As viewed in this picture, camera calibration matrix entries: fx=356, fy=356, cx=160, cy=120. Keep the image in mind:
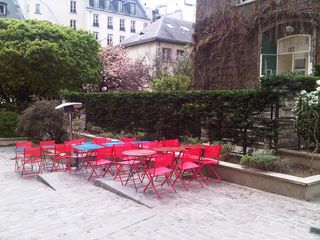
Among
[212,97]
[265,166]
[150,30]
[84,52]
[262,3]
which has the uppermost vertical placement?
[150,30]

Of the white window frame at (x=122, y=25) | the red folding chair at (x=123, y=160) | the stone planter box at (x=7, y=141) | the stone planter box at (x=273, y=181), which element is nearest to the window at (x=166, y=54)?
the stone planter box at (x=7, y=141)

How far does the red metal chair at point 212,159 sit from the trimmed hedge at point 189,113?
1.20 metres

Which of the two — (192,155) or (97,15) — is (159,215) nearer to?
(192,155)

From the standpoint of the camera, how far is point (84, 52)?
67.4 feet

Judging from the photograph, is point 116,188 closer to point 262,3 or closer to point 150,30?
point 262,3

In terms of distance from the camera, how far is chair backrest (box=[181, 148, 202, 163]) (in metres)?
8.20

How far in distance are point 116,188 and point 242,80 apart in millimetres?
10976

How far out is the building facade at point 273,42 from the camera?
1430cm

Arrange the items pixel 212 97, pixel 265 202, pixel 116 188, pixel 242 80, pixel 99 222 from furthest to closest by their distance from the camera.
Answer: pixel 242 80 < pixel 212 97 < pixel 116 188 < pixel 265 202 < pixel 99 222

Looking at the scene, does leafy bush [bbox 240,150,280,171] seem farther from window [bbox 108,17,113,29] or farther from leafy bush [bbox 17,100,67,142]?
window [bbox 108,17,113,29]

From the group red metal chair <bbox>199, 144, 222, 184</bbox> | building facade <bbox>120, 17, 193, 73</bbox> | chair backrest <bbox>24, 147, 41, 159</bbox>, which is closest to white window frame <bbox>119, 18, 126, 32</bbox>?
building facade <bbox>120, 17, 193, 73</bbox>

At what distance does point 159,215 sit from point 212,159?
3072 millimetres

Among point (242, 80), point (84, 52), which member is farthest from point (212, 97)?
point (84, 52)

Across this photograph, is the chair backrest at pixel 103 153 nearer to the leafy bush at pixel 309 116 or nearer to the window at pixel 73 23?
the leafy bush at pixel 309 116
